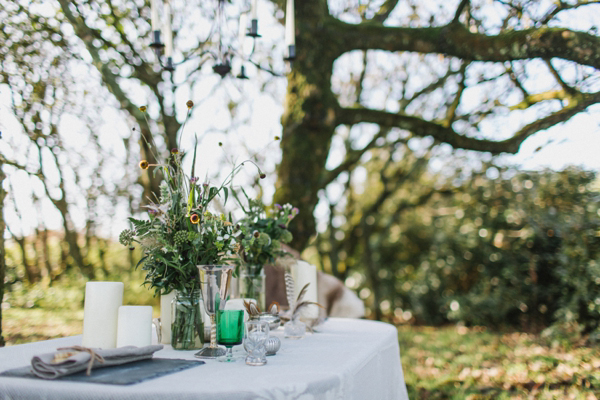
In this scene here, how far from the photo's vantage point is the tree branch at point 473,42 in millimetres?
2996

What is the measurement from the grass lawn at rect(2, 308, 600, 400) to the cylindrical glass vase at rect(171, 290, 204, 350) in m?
1.48

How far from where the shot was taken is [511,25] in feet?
12.5

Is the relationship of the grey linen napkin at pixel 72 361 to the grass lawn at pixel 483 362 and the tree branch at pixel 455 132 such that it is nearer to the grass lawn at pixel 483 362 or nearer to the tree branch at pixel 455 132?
A: the grass lawn at pixel 483 362

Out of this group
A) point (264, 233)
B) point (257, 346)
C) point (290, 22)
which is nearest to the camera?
point (257, 346)

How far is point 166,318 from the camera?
174cm

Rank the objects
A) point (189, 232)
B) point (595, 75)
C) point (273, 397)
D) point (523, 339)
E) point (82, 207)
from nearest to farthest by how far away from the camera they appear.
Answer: point (273, 397) → point (189, 232) → point (595, 75) → point (82, 207) → point (523, 339)

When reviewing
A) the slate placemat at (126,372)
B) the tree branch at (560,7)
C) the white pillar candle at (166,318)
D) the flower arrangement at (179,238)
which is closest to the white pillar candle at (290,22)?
the flower arrangement at (179,238)

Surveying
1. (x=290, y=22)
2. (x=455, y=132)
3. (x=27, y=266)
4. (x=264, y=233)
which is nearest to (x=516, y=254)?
(x=455, y=132)

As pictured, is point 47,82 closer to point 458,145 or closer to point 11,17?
point 11,17

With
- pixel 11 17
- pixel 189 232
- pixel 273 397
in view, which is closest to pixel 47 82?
pixel 11 17

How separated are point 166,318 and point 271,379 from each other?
2.46 ft

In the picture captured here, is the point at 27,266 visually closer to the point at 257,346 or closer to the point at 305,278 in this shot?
the point at 305,278

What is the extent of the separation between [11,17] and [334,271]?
4.64 metres

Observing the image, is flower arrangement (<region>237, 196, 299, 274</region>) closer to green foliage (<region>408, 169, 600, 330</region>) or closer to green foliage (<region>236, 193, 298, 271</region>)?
green foliage (<region>236, 193, 298, 271</region>)
